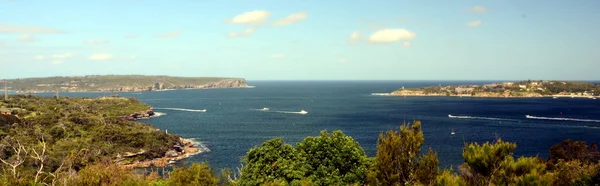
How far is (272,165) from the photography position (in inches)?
1196

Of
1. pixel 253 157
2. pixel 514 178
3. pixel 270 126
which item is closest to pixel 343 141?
pixel 253 157

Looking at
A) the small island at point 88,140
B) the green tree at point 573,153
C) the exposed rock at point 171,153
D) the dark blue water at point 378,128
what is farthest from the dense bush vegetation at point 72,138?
the green tree at point 573,153

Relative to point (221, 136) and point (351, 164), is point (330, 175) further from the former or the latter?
point (221, 136)

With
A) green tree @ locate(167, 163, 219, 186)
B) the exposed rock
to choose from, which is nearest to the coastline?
the exposed rock

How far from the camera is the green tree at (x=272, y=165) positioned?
2923 cm

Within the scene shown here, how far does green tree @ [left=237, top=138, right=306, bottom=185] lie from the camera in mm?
29234

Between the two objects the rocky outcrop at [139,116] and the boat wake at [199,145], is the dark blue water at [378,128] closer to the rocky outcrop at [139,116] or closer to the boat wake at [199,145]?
the boat wake at [199,145]

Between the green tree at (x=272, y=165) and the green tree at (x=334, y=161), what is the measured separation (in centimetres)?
84

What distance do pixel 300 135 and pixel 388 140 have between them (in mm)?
76356

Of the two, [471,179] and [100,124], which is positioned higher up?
[471,179]

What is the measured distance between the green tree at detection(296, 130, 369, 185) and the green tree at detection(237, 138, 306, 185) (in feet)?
2.76

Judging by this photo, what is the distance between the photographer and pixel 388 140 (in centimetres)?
2317

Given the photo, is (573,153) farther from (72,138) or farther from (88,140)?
(72,138)

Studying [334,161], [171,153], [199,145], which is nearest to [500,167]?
[334,161]
